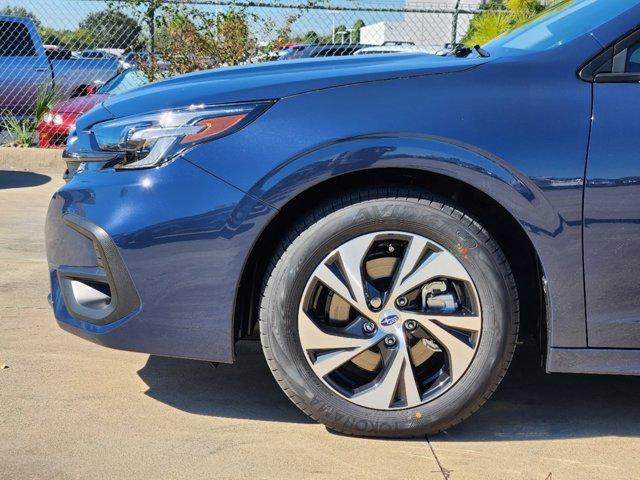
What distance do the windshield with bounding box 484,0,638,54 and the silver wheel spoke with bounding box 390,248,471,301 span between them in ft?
2.67

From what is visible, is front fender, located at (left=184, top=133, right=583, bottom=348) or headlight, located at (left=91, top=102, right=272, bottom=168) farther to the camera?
headlight, located at (left=91, top=102, right=272, bottom=168)

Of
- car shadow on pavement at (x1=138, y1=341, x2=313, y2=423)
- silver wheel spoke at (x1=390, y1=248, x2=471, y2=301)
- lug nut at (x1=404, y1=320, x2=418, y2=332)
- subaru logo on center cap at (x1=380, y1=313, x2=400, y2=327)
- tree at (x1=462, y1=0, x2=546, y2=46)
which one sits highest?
silver wheel spoke at (x1=390, y1=248, x2=471, y2=301)

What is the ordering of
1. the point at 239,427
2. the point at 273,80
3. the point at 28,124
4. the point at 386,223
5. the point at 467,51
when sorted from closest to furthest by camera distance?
the point at 386,223
the point at 273,80
the point at 239,427
the point at 467,51
the point at 28,124

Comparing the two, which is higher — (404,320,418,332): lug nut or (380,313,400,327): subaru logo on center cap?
(380,313,400,327): subaru logo on center cap

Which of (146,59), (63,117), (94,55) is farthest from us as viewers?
(94,55)

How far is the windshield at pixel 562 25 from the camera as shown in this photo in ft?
10.4

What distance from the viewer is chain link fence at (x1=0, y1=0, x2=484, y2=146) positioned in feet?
32.9

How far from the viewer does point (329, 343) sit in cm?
310

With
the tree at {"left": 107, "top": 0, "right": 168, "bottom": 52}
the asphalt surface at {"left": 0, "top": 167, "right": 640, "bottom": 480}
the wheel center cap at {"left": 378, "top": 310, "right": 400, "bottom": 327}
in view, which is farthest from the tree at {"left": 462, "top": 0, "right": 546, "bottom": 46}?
the wheel center cap at {"left": 378, "top": 310, "right": 400, "bottom": 327}

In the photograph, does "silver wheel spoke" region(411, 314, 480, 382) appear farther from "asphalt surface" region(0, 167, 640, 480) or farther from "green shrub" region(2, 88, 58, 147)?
"green shrub" region(2, 88, 58, 147)

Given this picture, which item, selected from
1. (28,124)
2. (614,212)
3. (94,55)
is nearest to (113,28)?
(28,124)

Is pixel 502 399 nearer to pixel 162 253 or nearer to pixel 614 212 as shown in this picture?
pixel 614 212

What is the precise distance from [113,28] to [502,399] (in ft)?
29.2

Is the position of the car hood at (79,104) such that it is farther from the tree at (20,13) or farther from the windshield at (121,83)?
the tree at (20,13)
